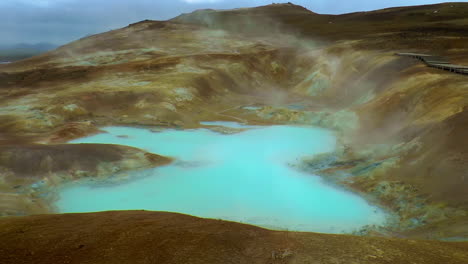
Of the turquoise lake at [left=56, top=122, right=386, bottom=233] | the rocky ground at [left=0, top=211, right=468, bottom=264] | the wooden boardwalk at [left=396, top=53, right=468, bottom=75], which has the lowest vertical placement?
the rocky ground at [left=0, top=211, right=468, bottom=264]

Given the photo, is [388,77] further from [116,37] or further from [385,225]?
[116,37]

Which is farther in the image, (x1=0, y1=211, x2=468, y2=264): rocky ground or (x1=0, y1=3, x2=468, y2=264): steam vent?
(x1=0, y1=3, x2=468, y2=264): steam vent

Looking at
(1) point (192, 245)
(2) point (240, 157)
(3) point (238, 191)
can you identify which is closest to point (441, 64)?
(2) point (240, 157)

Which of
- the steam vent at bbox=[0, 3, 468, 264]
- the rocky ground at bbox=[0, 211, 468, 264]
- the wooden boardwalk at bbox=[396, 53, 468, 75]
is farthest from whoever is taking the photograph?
the wooden boardwalk at bbox=[396, 53, 468, 75]

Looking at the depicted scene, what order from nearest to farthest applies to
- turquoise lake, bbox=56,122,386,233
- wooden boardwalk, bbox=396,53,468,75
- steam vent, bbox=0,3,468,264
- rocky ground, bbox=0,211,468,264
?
1. rocky ground, bbox=0,211,468,264
2. steam vent, bbox=0,3,468,264
3. turquoise lake, bbox=56,122,386,233
4. wooden boardwalk, bbox=396,53,468,75

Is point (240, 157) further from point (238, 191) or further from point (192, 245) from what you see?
point (192, 245)

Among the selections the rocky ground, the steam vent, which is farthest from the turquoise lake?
the rocky ground

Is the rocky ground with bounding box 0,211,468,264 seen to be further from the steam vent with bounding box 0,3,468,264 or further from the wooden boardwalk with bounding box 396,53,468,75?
the wooden boardwalk with bounding box 396,53,468,75

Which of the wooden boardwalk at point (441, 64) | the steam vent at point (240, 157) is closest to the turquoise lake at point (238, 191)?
the steam vent at point (240, 157)
